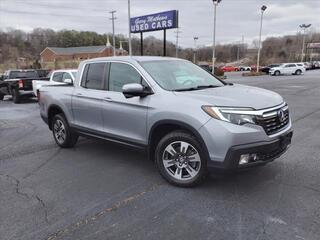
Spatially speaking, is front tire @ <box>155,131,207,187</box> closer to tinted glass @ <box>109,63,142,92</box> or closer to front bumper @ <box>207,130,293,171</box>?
front bumper @ <box>207,130,293,171</box>

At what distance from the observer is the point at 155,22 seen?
88.3ft

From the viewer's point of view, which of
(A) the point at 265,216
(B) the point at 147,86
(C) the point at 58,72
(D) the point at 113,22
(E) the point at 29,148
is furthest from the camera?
(D) the point at 113,22

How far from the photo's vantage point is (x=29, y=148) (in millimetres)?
6668

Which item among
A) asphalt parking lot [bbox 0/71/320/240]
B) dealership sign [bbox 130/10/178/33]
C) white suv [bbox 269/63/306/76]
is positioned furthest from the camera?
white suv [bbox 269/63/306/76]

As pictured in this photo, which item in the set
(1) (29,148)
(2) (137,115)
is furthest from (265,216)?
(1) (29,148)

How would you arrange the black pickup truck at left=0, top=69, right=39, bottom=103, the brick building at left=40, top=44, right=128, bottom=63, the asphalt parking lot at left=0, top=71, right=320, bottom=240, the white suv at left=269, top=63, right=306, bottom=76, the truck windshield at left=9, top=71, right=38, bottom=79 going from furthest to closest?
the brick building at left=40, top=44, right=128, bottom=63, the white suv at left=269, top=63, right=306, bottom=76, the truck windshield at left=9, top=71, right=38, bottom=79, the black pickup truck at left=0, top=69, right=39, bottom=103, the asphalt parking lot at left=0, top=71, right=320, bottom=240

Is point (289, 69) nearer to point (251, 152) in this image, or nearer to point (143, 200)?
point (251, 152)

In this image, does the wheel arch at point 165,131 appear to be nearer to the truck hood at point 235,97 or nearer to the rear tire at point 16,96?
the truck hood at point 235,97

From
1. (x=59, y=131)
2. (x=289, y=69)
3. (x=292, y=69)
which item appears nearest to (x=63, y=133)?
(x=59, y=131)

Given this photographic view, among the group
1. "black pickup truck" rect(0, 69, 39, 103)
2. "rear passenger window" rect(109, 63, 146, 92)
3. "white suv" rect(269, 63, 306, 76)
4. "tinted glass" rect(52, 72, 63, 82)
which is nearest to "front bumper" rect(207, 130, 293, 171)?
"rear passenger window" rect(109, 63, 146, 92)

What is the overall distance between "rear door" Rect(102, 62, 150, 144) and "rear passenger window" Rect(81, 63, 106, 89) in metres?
0.22

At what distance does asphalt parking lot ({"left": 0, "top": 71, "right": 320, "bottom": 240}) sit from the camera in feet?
10.6

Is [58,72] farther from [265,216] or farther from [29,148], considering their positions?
[265,216]

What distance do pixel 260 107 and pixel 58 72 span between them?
1188cm
